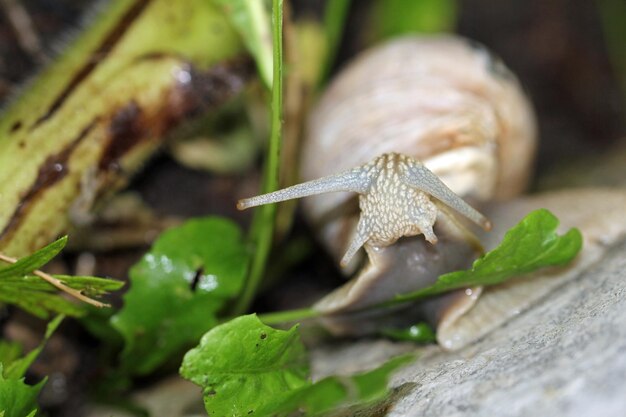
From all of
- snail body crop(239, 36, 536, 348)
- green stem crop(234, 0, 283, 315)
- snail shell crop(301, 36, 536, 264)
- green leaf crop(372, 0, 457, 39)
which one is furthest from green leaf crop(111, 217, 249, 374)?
green leaf crop(372, 0, 457, 39)

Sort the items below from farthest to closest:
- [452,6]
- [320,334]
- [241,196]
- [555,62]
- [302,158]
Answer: [555,62], [452,6], [241,196], [302,158], [320,334]

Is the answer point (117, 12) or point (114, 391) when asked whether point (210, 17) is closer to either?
point (117, 12)

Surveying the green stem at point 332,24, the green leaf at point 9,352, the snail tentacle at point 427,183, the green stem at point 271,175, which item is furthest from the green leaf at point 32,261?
the green stem at point 332,24

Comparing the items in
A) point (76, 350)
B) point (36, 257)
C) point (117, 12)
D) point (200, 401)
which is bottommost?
point (200, 401)

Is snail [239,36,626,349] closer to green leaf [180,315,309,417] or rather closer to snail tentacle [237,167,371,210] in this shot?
snail tentacle [237,167,371,210]

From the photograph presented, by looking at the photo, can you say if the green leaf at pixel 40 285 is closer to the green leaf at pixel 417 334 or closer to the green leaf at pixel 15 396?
the green leaf at pixel 15 396

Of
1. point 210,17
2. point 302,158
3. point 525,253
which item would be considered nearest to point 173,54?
point 210,17
